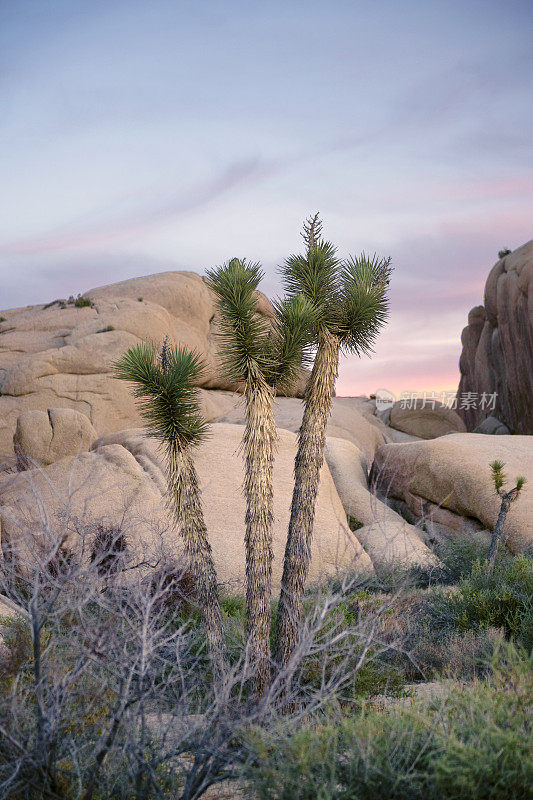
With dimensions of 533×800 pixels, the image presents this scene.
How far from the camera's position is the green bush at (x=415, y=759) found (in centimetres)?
367

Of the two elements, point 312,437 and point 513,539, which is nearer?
point 312,437

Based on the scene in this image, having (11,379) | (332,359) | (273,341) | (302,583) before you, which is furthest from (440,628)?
(11,379)

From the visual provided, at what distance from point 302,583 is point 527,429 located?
78.2 ft

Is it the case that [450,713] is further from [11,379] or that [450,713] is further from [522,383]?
[522,383]

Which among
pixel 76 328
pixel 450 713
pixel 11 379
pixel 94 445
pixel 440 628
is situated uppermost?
pixel 76 328

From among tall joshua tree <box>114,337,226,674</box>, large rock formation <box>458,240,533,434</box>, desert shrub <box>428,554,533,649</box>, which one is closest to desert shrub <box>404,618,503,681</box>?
desert shrub <box>428,554,533,649</box>

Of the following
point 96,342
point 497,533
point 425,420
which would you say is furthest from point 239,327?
point 425,420

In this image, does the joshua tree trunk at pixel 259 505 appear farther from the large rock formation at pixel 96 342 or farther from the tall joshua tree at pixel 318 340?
the large rock formation at pixel 96 342

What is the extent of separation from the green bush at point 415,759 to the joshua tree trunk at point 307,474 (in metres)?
3.29

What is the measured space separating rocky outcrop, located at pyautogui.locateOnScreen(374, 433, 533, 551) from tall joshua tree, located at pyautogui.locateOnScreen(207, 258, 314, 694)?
8499 millimetres

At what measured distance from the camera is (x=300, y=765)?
12.4 ft

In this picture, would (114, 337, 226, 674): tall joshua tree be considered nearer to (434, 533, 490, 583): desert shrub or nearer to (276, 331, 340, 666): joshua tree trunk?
(276, 331, 340, 666): joshua tree trunk

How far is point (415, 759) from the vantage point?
12.7 feet

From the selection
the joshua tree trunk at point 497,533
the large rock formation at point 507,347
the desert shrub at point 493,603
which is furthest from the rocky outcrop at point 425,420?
the desert shrub at point 493,603
